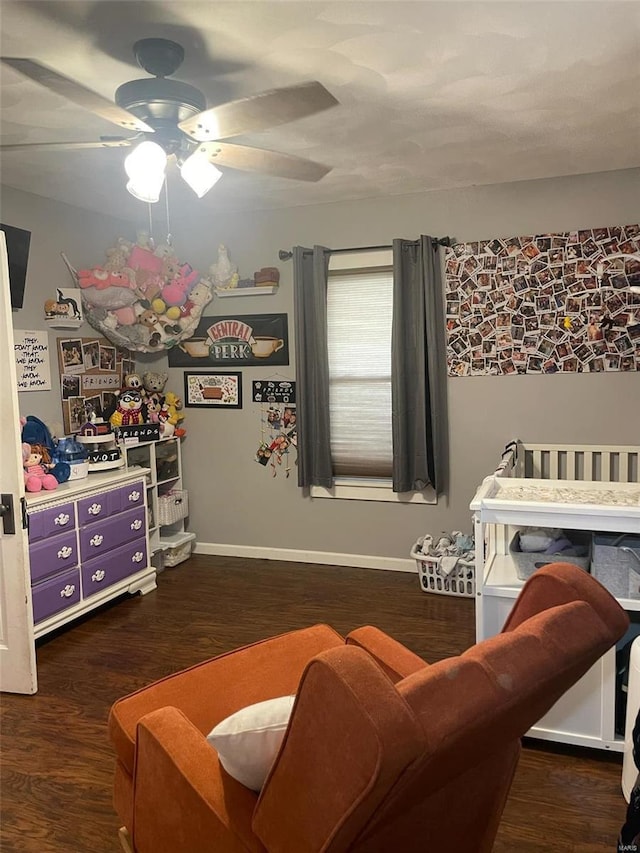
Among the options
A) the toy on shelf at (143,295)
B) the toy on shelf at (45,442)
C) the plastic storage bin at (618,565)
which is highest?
the toy on shelf at (143,295)

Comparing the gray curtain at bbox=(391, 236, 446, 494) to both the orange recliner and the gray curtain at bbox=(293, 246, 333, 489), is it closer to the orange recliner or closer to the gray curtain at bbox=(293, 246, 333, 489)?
the gray curtain at bbox=(293, 246, 333, 489)

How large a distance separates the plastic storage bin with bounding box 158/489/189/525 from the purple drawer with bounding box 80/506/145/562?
0.47 m

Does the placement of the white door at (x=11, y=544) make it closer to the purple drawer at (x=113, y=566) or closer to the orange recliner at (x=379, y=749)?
the purple drawer at (x=113, y=566)

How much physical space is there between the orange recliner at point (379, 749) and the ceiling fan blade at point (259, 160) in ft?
6.04

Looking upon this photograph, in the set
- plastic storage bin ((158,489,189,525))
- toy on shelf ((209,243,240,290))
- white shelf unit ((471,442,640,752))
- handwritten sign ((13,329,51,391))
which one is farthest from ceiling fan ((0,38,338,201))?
plastic storage bin ((158,489,189,525))

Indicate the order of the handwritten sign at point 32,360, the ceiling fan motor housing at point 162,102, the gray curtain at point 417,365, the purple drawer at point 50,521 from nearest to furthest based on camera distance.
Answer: the ceiling fan motor housing at point 162,102, the purple drawer at point 50,521, the handwritten sign at point 32,360, the gray curtain at point 417,365

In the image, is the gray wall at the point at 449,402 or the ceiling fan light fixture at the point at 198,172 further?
the gray wall at the point at 449,402

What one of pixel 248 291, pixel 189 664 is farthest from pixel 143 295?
pixel 189 664

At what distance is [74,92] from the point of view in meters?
1.98

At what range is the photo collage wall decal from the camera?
3.85 m

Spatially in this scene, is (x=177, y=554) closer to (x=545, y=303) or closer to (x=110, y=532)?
(x=110, y=532)

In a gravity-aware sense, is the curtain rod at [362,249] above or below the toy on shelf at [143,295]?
above

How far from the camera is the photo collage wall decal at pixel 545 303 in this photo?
385 cm

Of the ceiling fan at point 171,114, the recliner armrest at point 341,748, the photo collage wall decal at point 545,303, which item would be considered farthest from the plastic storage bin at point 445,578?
the recliner armrest at point 341,748
